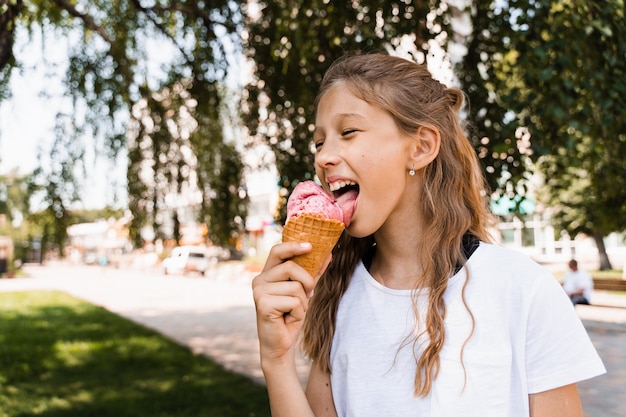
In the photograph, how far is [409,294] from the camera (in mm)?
1552

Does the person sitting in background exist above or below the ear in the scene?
below

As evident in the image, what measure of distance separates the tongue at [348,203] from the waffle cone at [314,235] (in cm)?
3

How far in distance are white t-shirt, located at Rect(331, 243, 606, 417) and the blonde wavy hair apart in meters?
0.04

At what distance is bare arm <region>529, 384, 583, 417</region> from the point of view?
1382mm

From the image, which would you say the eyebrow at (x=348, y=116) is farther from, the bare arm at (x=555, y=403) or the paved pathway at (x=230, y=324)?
the paved pathway at (x=230, y=324)

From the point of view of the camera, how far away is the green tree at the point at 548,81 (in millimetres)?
3809

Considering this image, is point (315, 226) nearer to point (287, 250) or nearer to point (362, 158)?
point (287, 250)

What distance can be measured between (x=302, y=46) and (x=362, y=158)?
3.02 metres

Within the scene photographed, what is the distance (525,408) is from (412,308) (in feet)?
1.09

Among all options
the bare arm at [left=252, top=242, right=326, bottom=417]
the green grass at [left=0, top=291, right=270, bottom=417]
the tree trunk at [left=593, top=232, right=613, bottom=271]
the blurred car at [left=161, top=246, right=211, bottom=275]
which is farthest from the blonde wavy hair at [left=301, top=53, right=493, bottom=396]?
the blurred car at [left=161, top=246, right=211, bottom=275]

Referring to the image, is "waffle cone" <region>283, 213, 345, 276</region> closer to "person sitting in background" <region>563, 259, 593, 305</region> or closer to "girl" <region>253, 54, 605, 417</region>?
"girl" <region>253, 54, 605, 417</region>

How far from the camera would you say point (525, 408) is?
1.39m

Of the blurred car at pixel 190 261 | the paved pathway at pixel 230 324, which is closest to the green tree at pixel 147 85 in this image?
the paved pathway at pixel 230 324

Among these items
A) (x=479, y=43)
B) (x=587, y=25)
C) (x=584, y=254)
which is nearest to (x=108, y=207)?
(x=479, y=43)
